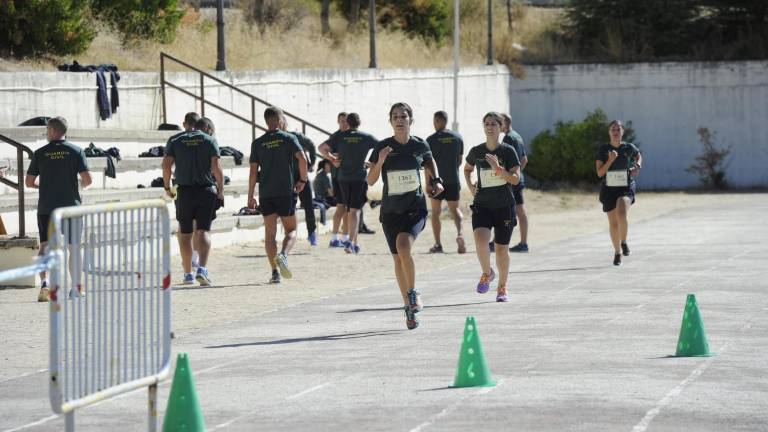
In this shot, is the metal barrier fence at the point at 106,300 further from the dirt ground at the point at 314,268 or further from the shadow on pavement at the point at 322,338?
the dirt ground at the point at 314,268

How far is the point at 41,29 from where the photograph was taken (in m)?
24.3

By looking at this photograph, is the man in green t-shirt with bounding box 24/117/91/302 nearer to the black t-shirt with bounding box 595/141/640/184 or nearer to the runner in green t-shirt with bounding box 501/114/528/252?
the runner in green t-shirt with bounding box 501/114/528/252

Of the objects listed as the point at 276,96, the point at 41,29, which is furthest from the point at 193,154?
the point at 276,96

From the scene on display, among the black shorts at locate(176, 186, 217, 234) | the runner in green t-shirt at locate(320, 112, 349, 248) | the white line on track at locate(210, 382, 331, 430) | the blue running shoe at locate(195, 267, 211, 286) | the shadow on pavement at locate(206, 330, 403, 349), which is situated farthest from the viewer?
the runner in green t-shirt at locate(320, 112, 349, 248)

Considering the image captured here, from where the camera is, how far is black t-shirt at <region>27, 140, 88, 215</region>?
45.1 ft

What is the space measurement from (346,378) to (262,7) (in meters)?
30.3

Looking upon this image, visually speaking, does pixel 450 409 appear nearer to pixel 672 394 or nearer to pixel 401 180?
pixel 672 394

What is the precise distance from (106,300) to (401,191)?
208 inches

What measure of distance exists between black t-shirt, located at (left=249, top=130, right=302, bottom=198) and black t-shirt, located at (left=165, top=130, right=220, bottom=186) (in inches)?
27.9

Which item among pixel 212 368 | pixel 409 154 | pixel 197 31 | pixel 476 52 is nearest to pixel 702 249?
pixel 409 154

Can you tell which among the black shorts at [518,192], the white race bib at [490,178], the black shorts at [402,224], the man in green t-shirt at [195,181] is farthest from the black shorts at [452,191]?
the black shorts at [402,224]

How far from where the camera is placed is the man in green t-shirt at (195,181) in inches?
598

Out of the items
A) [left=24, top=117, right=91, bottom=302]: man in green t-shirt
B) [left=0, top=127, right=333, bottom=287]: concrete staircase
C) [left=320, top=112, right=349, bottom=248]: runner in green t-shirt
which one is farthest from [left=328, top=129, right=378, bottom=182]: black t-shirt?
[left=24, top=117, right=91, bottom=302]: man in green t-shirt

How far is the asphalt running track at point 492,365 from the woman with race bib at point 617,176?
1.40 metres
